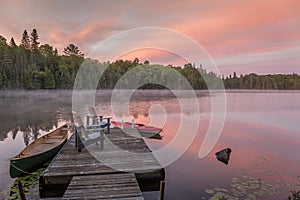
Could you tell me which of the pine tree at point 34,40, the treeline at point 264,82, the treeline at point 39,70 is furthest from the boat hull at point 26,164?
the treeline at point 264,82

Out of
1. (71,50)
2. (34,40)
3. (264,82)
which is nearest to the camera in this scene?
(34,40)

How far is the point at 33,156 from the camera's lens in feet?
21.1

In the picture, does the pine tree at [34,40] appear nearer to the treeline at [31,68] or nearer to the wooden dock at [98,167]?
the treeline at [31,68]

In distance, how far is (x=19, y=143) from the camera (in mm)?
10859

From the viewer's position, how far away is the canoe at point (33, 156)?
5.99 m

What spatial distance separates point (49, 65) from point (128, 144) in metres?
51.7

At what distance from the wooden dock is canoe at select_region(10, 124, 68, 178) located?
2.08 feet

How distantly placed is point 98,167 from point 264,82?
104 m

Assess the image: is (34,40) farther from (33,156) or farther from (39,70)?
(33,156)

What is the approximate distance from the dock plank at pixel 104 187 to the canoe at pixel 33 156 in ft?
6.63

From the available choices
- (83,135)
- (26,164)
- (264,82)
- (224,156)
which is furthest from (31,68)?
(264,82)

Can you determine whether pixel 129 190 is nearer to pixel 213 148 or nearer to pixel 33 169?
pixel 33 169

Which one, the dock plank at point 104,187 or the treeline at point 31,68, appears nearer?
the dock plank at point 104,187

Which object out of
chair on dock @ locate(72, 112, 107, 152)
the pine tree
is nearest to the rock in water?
chair on dock @ locate(72, 112, 107, 152)
